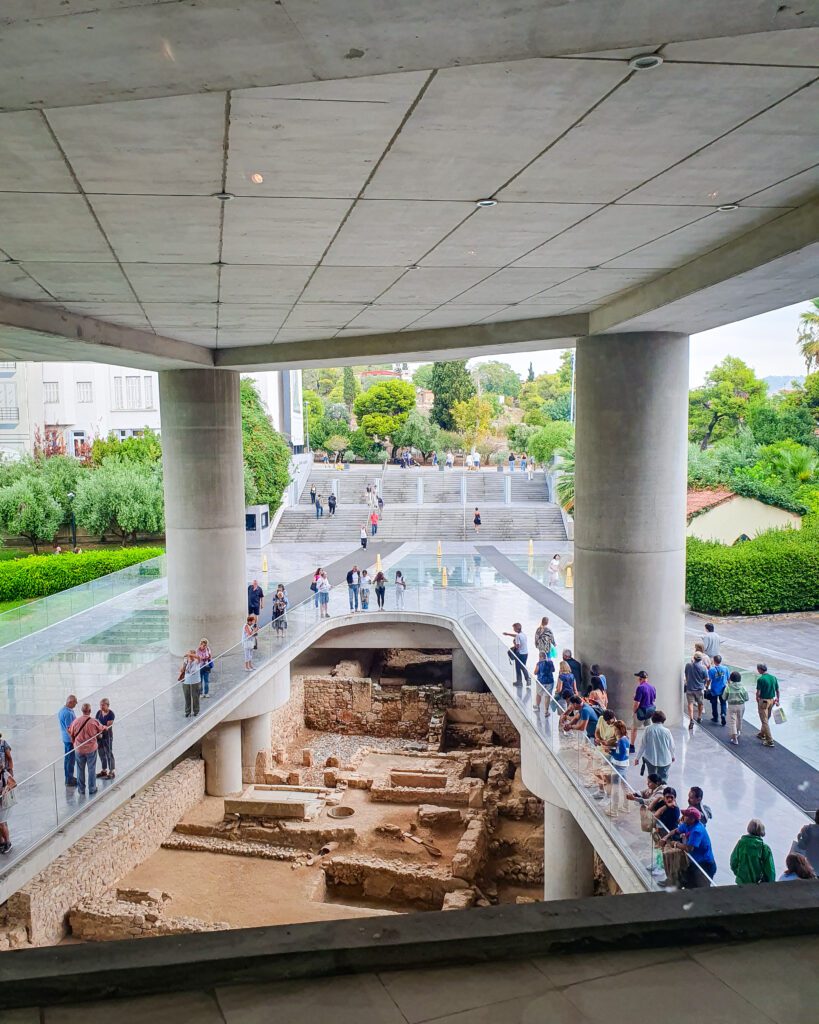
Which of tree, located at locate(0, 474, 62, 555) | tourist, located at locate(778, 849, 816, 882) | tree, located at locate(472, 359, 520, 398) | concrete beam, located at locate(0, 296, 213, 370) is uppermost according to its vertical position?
tree, located at locate(472, 359, 520, 398)

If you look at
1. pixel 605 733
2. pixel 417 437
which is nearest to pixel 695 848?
pixel 605 733

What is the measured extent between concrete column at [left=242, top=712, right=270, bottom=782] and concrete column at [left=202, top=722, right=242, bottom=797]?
0.77 meters

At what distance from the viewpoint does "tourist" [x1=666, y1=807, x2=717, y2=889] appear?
770cm

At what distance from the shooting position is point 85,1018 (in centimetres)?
284

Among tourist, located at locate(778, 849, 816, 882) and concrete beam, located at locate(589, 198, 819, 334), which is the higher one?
concrete beam, located at locate(589, 198, 819, 334)

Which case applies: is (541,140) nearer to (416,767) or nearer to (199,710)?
(199,710)

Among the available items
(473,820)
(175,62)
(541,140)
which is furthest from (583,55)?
(473,820)

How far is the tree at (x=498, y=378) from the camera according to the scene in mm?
117938

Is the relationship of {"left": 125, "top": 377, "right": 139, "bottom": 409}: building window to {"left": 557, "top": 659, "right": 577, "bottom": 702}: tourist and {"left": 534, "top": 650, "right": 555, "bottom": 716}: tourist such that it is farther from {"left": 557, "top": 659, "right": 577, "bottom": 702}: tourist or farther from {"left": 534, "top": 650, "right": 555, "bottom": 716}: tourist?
{"left": 557, "top": 659, "right": 577, "bottom": 702}: tourist

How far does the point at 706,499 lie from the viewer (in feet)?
111

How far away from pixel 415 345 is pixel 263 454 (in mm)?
22329

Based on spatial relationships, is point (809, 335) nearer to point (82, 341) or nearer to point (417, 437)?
point (417, 437)

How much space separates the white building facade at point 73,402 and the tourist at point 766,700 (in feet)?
137

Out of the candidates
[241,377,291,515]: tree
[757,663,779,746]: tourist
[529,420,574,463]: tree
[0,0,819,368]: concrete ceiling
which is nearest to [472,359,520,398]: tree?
[529,420,574,463]: tree
